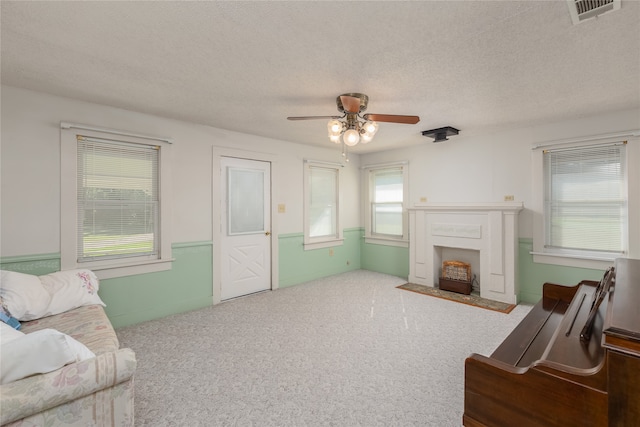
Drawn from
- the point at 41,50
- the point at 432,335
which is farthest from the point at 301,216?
the point at 41,50

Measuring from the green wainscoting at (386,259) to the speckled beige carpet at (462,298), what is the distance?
0.53m

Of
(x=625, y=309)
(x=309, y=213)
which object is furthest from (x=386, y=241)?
(x=625, y=309)

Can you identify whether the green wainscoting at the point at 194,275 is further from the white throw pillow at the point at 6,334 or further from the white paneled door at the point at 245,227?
the white throw pillow at the point at 6,334

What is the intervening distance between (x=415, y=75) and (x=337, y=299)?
115 inches

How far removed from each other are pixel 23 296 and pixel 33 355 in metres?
1.36

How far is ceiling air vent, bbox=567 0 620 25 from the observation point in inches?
60.5

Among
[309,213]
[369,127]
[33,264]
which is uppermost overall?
[369,127]

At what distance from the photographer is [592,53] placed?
205 cm

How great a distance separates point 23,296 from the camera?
2.19m

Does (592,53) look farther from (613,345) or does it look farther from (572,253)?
(572,253)

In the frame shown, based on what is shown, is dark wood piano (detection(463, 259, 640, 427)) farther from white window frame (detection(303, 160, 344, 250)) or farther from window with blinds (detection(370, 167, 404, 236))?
window with blinds (detection(370, 167, 404, 236))

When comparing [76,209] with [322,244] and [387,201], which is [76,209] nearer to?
[322,244]

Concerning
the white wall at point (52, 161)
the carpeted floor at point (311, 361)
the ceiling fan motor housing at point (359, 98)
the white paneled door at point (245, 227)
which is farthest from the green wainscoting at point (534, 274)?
the white wall at point (52, 161)

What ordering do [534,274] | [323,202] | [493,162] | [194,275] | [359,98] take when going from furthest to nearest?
1. [323,202]
2. [493,162]
3. [534,274]
4. [194,275]
5. [359,98]
